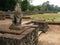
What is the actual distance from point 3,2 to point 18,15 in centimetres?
1334

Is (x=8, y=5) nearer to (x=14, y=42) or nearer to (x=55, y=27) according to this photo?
(x=55, y=27)

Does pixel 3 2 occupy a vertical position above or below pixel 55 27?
above

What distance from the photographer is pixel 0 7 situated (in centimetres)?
1759

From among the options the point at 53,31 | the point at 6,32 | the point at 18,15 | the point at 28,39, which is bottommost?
the point at 53,31

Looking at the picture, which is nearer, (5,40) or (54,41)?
(5,40)

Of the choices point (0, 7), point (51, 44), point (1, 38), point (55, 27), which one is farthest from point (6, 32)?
point (0, 7)

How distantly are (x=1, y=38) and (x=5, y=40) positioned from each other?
137 mm

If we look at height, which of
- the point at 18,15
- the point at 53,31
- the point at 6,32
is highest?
the point at 18,15

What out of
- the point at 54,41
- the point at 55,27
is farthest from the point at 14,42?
the point at 55,27

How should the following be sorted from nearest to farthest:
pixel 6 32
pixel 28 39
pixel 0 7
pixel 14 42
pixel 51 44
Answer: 1. pixel 14 42
2. pixel 6 32
3. pixel 28 39
4. pixel 51 44
5. pixel 0 7

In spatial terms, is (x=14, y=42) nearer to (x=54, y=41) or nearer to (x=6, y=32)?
(x=6, y=32)

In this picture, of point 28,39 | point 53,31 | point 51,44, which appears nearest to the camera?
point 28,39

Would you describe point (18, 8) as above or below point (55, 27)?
above

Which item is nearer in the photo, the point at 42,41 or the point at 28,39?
the point at 28,39
